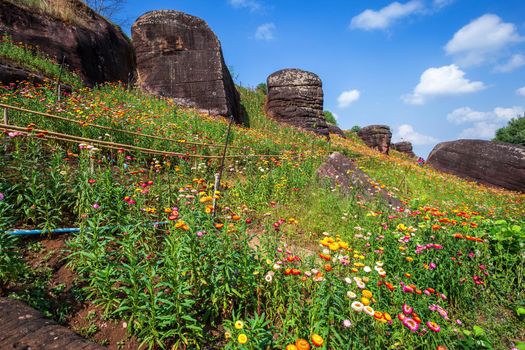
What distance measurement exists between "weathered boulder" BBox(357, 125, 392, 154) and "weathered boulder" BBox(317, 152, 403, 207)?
17.2 meters

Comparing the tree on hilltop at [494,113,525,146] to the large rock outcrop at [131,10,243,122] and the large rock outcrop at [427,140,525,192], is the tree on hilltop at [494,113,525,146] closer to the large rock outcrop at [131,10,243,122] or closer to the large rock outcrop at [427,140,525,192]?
the large rock outcrop at [427,140,525,192]

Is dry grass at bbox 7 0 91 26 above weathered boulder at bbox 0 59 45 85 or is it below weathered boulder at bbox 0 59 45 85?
above

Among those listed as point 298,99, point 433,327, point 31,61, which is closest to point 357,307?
point 433,327

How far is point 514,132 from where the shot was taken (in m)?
34.2

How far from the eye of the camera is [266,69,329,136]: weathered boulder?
1730 centimetres

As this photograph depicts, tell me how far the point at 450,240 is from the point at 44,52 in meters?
14.5

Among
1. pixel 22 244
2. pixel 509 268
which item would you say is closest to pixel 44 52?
pixel 22 244

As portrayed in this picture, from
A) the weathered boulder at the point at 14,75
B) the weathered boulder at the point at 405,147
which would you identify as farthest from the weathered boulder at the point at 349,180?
the weathered boulder at the point at 405,147

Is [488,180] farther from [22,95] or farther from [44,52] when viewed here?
[44,52]

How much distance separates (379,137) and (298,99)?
33.9 feet

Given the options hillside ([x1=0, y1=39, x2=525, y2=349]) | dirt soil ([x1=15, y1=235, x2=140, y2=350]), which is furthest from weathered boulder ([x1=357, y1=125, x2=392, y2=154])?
dirt soil ([x1=15, y1=235, x2=140, y2=350])

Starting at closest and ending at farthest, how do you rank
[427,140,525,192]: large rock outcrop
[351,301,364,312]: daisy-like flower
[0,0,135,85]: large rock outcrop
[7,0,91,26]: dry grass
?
[351,301,364,312]: daisy-like flower → [0,0,135,85]: large rock outcrop → [7,0,91,26]: dry grass → [427,140,525,192]: large rock outcrop

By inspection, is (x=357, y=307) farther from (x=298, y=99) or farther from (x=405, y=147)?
(x=405, y=147)

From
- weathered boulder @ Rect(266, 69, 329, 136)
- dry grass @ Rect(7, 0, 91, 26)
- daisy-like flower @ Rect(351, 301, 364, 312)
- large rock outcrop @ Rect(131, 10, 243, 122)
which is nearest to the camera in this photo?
daisy-like flower @ Rect(351, 301, 364, 312)
